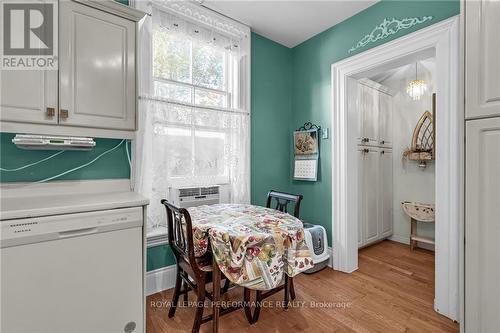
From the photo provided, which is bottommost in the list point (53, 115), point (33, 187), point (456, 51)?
point (33, 187)

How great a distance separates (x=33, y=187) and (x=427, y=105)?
448 cm

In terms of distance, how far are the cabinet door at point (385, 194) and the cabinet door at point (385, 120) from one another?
0.15 m

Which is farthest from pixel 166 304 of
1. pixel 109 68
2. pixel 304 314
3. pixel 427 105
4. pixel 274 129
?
pixel 427 105

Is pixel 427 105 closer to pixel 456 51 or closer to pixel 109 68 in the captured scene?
pixel 456 51

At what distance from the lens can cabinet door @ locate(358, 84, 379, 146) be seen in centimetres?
325

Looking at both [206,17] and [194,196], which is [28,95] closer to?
[194,196]

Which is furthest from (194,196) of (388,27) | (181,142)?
(388,27)

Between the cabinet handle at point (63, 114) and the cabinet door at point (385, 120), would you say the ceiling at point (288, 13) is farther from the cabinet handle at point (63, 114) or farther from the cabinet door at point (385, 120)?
the cabinet handle at point (63, 114)

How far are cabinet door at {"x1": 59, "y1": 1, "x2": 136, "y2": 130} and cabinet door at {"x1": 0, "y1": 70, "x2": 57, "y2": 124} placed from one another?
0.19 ft

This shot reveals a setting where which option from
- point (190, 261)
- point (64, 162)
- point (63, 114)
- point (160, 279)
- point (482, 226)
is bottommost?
point (160, 279)

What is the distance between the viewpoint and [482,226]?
1.38 m

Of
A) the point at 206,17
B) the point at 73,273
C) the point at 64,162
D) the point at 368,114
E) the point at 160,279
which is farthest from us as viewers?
the point at 368,114

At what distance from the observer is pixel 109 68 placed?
1.68 m

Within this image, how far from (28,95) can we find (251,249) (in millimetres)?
1619
